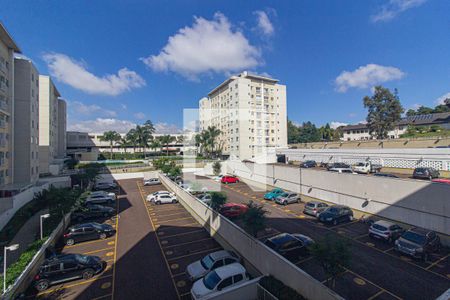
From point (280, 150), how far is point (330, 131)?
4575 centimetres

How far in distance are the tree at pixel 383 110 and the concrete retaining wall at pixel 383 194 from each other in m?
40.3

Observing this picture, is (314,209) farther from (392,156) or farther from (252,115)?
(252,115)

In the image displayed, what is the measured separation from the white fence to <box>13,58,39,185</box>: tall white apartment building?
175ft

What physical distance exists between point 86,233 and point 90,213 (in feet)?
19.6

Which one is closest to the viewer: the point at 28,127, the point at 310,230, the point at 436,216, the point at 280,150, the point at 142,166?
the point at 436,216

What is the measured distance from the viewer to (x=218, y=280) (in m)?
10.7

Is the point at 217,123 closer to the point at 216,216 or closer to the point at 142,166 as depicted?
the point at 142,166

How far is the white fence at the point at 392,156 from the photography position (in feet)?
97.8

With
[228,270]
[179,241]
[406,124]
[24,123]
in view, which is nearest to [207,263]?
[228,270]

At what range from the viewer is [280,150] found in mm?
62969

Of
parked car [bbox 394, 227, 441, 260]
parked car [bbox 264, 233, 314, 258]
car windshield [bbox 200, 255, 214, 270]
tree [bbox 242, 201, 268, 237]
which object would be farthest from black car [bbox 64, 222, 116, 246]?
parked car [bbox 394, 227, 441, 260]

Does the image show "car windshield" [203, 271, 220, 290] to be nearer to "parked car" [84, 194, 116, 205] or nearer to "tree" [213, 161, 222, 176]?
"parked car" [84, 194, 116, 205]

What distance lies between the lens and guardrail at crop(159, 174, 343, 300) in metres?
9.02

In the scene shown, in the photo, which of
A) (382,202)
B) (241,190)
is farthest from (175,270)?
(241,190)
